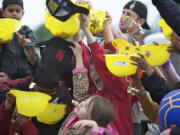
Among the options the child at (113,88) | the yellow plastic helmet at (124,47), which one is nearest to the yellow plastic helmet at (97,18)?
the child at (113,88)

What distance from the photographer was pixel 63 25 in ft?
7.04

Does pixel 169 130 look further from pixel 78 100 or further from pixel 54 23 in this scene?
pixel 54 23

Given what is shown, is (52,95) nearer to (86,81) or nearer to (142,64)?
(86,81)

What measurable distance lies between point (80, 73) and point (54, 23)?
44cm

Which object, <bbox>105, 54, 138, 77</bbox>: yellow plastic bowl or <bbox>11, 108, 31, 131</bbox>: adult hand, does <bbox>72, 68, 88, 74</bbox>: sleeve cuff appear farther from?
<bbox>11, 108, 31, 131</bbox>: adult hand

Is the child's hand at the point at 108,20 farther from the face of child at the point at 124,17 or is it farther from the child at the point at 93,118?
the child at the point at 93,118

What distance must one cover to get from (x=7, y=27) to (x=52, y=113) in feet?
2.74

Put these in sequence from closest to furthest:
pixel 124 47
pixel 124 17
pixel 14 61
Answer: pixel 124 47, pixel 14 61, pixel 124 17

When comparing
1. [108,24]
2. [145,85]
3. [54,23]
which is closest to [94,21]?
[108,24]

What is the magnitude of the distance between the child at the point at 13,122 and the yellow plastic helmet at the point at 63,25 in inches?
29.4

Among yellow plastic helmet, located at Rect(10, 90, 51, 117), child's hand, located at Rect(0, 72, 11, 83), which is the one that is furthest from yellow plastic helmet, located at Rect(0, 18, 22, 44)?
yellow plastic helmet, located at Rect(10, 90, 51, 117)

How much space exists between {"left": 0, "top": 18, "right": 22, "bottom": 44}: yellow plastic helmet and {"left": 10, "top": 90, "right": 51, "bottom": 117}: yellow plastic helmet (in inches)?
20.6

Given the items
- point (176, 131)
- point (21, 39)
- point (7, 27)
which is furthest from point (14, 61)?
point (176, 131)

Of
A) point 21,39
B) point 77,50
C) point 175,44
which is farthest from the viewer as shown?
point 21,39
